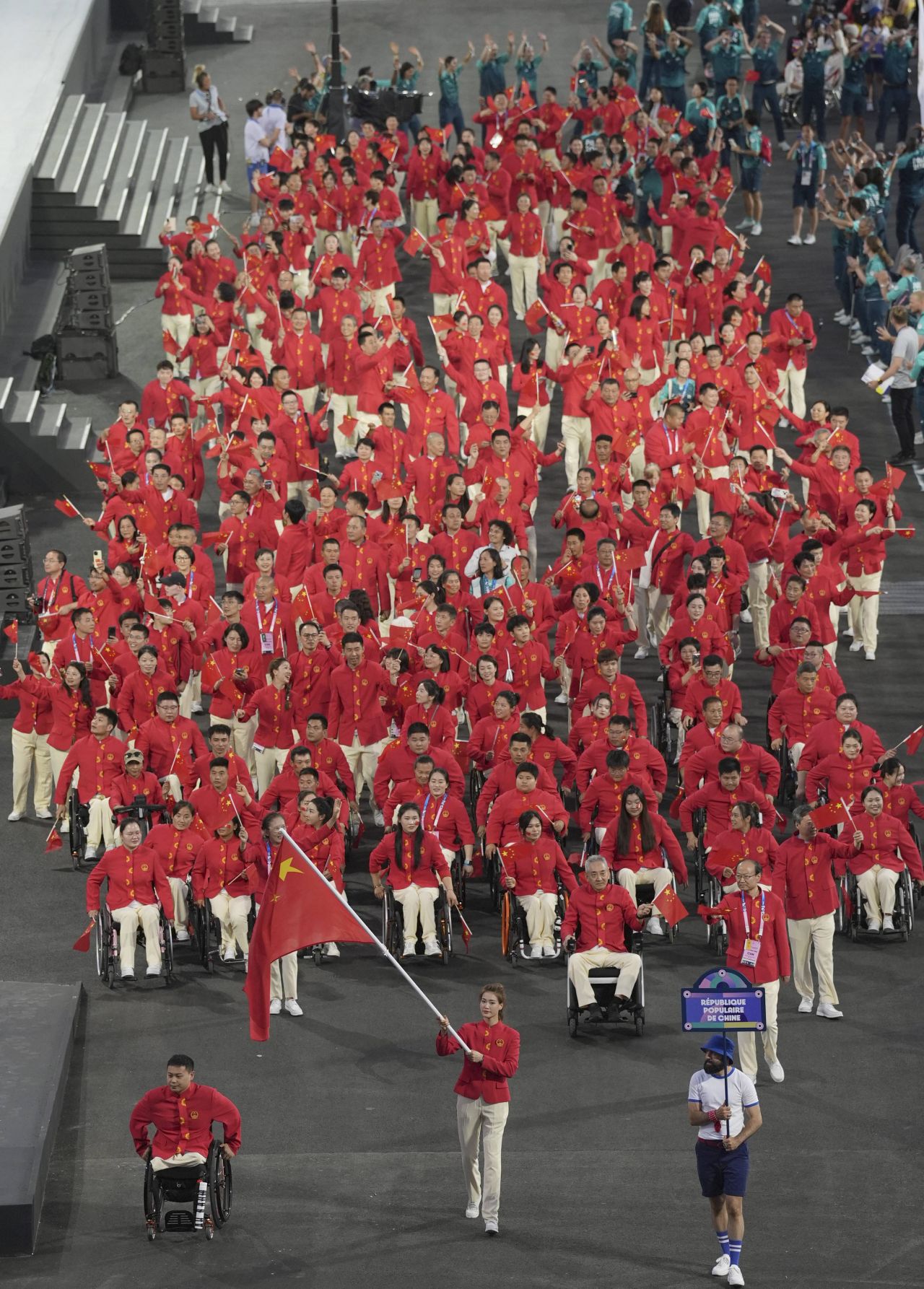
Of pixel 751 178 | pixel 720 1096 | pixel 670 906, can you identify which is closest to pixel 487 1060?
pixel 720 1096

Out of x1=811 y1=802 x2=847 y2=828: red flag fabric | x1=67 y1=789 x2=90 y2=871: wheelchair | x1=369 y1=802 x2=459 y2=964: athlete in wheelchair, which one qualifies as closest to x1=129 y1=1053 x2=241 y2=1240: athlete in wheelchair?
x1=369 y1=802 x2=459 y2=964: athlete in wheelchair

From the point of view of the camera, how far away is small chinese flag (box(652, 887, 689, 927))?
53.6 ft

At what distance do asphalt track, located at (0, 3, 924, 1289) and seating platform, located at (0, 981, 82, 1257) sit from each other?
185mm

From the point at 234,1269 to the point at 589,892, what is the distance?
4.16 metres

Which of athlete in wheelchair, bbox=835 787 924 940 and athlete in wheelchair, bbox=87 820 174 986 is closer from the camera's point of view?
athlete in wheelchair, bbox=87 820 174 986

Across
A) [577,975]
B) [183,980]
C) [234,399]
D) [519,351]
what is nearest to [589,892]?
[577,975]

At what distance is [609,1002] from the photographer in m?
15.7

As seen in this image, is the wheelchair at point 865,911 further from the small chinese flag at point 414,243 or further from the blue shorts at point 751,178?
the blue shorts at point 751,178

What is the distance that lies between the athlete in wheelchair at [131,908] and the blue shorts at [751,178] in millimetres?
16581

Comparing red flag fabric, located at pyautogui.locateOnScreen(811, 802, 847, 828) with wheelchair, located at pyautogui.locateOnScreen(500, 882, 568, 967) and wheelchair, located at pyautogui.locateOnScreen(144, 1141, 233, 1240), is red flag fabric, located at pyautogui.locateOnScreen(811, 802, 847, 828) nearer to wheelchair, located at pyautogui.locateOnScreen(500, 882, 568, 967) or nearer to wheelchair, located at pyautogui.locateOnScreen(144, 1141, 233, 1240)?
wheelchair, located at pyautogui.locateOnScreen(500, 882, 568, 967)

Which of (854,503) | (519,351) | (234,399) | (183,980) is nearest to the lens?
(183,980)

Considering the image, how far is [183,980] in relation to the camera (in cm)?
1658

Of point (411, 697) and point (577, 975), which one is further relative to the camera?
point (411, 697)

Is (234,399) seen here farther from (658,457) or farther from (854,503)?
(854,503)
